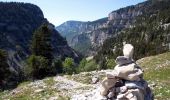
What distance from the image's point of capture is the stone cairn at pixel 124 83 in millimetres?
21987

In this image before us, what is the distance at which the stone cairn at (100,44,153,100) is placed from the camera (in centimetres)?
2199

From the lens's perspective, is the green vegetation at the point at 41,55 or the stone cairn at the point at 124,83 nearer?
the stone cairn at the point at 124,83

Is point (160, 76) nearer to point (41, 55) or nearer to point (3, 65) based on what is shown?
point (3, 65)

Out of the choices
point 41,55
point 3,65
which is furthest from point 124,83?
point 41,55

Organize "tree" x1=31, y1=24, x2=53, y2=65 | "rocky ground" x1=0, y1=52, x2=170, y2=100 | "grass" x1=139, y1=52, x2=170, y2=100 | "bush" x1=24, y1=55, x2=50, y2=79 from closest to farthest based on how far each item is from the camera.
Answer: "grass" x1=139, y1=52, x2=170, y2=100, "rocky ground" x1=0, y1=52, x2=170, y2=100, "bush" x1=24, y1=55, x2=50, y2=79, "tree" x1=31, y1=24, x2=53, y2=65

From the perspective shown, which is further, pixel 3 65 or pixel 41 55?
pixel 41 55

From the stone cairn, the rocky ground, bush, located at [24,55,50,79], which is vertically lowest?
bush, located at [24,55,50,79]

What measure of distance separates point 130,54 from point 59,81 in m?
30.0

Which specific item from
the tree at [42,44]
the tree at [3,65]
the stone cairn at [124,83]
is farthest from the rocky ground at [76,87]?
the tree at [42,44]

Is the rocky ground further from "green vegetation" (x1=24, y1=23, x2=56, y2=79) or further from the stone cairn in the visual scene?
"green vegetation" (x1=24, y1=23, x2=56, y2=79)

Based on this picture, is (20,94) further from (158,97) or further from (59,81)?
(158,97)

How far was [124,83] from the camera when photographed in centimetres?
2262

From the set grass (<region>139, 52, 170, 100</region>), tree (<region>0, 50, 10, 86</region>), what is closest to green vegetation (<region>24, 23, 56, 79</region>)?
tree (<region>0, 50, 10, 86</region>)

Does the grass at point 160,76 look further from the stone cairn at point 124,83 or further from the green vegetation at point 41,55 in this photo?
the green vegetation at point 41,55
